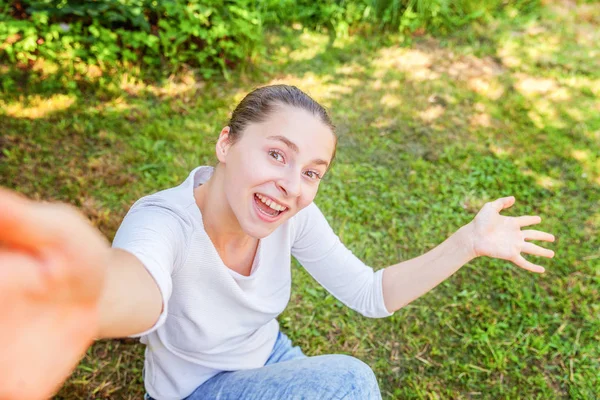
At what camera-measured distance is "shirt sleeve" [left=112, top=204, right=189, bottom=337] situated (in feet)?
3.62

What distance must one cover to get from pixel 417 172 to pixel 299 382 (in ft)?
8.66

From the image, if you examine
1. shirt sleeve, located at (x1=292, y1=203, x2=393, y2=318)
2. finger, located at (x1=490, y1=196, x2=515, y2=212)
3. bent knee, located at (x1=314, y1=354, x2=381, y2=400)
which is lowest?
bent knee, located at (x1=314, y1=354, x2=381, y2=400)

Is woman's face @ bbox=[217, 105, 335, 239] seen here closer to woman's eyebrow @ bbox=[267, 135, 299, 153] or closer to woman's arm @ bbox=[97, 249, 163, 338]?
woman's eyebrow @ bbox=[267, 135, 299, 153]

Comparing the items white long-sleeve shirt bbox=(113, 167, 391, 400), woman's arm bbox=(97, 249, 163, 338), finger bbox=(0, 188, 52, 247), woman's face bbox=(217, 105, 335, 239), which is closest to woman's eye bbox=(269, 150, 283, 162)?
woman's face bbox=(217, 105, 335, 239)

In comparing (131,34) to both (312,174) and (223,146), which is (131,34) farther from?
(312,174)

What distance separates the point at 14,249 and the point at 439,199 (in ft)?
11.2

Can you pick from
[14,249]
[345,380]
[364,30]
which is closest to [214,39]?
[364,30]

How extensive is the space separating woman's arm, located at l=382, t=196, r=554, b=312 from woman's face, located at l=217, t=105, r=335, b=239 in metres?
0.56

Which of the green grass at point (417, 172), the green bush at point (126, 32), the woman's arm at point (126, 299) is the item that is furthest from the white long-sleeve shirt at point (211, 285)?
the green bush at point (126, 32)

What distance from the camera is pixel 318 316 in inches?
116

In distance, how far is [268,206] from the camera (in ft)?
5.08

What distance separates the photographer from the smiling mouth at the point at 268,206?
1.54 meters

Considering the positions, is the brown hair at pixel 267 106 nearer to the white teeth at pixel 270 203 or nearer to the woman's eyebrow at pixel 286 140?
the woman's eyebrow at pixel 286 140

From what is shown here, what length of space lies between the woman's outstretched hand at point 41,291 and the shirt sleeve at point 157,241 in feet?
1.00
